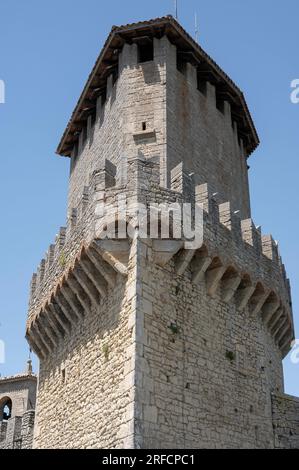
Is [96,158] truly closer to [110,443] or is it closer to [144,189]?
[144,189]

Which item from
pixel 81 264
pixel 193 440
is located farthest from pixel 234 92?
pixel 193 440

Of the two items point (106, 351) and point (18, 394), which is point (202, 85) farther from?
point (18, 394)

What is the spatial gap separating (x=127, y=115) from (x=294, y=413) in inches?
285

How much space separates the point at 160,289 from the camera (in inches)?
439

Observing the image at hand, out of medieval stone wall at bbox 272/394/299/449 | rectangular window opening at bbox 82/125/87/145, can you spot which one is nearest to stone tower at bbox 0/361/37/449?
rectangular window opening at bbox 82/125/87/145

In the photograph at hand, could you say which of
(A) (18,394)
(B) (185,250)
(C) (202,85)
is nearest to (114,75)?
(C) (202,85)

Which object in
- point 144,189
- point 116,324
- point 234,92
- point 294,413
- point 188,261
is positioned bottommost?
point 294,413

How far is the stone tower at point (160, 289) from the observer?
10.7 meters

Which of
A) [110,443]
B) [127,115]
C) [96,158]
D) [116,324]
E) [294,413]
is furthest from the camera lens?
[96,158]

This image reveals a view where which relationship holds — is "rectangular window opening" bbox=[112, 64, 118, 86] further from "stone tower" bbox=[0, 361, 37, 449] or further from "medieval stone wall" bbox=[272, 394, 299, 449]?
"stone tower" bbox=[0, 361, 37, 449]

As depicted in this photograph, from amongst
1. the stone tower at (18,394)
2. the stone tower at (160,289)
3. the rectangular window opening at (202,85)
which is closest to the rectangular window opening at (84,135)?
the stone tower at (160,289)

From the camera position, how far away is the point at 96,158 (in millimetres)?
15672

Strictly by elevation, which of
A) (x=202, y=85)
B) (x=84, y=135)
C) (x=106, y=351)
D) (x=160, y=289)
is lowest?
(x=106, y=351)
